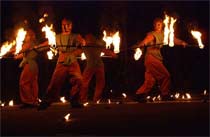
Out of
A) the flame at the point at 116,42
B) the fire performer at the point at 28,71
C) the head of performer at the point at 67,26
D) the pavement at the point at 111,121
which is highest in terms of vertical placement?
the head of performer at the point at 67,26

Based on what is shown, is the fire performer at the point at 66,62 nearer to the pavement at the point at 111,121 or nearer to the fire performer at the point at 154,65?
the pavement at the point at 111,121

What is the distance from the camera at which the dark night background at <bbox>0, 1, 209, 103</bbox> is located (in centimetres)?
1819

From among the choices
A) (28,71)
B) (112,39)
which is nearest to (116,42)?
(112,39)

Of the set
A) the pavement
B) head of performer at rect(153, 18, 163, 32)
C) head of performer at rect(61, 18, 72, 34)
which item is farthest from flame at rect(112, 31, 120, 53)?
the pavement

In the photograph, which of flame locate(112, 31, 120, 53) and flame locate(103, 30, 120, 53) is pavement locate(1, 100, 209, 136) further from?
flame locate(103, 30, 120, 53)

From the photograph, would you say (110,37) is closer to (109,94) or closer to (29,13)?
(109,94)

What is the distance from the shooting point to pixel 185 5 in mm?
20078

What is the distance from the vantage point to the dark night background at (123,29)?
1819 cm

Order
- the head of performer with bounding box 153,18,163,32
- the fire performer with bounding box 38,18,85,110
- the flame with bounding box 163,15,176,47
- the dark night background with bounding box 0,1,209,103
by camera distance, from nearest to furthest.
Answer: the fire performer with bounding box 38,18,85,110 < the head of performer with bounding box 153,18,163,32 < the flame with bounding box 163,15,176,47 < the dark night background with bounding box 0,1,209,103

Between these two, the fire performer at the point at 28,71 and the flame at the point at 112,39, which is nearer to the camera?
the fire performer at the point at 28,71

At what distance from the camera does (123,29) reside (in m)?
18.0

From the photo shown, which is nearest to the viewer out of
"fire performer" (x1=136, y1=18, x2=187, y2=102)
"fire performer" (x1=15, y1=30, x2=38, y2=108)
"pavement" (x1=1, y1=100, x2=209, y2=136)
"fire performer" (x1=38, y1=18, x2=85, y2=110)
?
"pavement" (x1=1, y1=100, x2=209, y2=136)

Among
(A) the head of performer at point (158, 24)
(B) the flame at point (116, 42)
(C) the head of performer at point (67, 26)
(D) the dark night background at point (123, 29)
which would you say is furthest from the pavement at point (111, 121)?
(D) the dark night background at point (123, 29)

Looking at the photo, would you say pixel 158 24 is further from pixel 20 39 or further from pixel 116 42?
pixel 20 39
